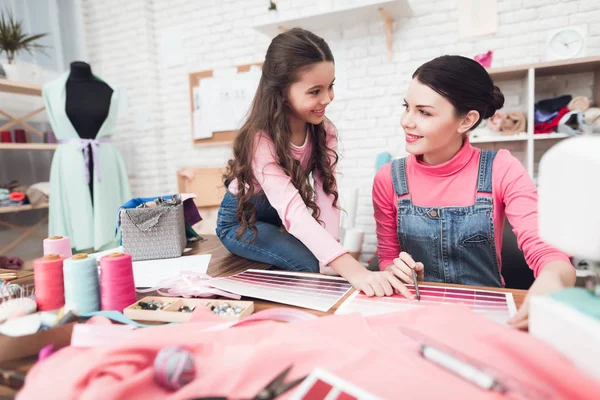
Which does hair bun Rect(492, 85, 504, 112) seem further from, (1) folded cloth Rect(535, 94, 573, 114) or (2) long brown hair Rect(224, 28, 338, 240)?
(1) folded cloth Rect(535, 94, 573, 114)

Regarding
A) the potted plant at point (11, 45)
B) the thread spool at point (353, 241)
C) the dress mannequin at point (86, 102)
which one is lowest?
the thread spool at point (353, 241)

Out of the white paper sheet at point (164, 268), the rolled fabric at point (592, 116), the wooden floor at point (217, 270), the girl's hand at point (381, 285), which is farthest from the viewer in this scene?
the rolled fabric at point (592, 116)

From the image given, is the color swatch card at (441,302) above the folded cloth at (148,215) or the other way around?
the other way around

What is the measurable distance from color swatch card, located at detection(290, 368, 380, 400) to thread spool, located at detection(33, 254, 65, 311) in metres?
0.54

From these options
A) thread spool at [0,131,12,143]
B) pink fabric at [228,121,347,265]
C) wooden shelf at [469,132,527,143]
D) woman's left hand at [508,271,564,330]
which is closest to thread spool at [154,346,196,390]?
woman's left hand at [508,271,564,330]

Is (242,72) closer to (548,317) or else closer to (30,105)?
(30,105)

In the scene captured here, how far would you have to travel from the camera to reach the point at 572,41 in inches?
91.3

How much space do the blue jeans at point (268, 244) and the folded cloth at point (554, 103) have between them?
70.4 inches

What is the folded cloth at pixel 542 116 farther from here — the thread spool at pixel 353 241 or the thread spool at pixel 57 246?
A: the thread spool at pixel 57 246

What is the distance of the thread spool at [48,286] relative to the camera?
2.46ft

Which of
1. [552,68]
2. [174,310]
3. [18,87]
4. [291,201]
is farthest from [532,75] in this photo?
[18,87]

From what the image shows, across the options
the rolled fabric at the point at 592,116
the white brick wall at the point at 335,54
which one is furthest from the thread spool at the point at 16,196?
the rolled fabric at the point at 592,116

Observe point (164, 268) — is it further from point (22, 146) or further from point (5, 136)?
point (5, 136)

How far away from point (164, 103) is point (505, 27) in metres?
2.78
